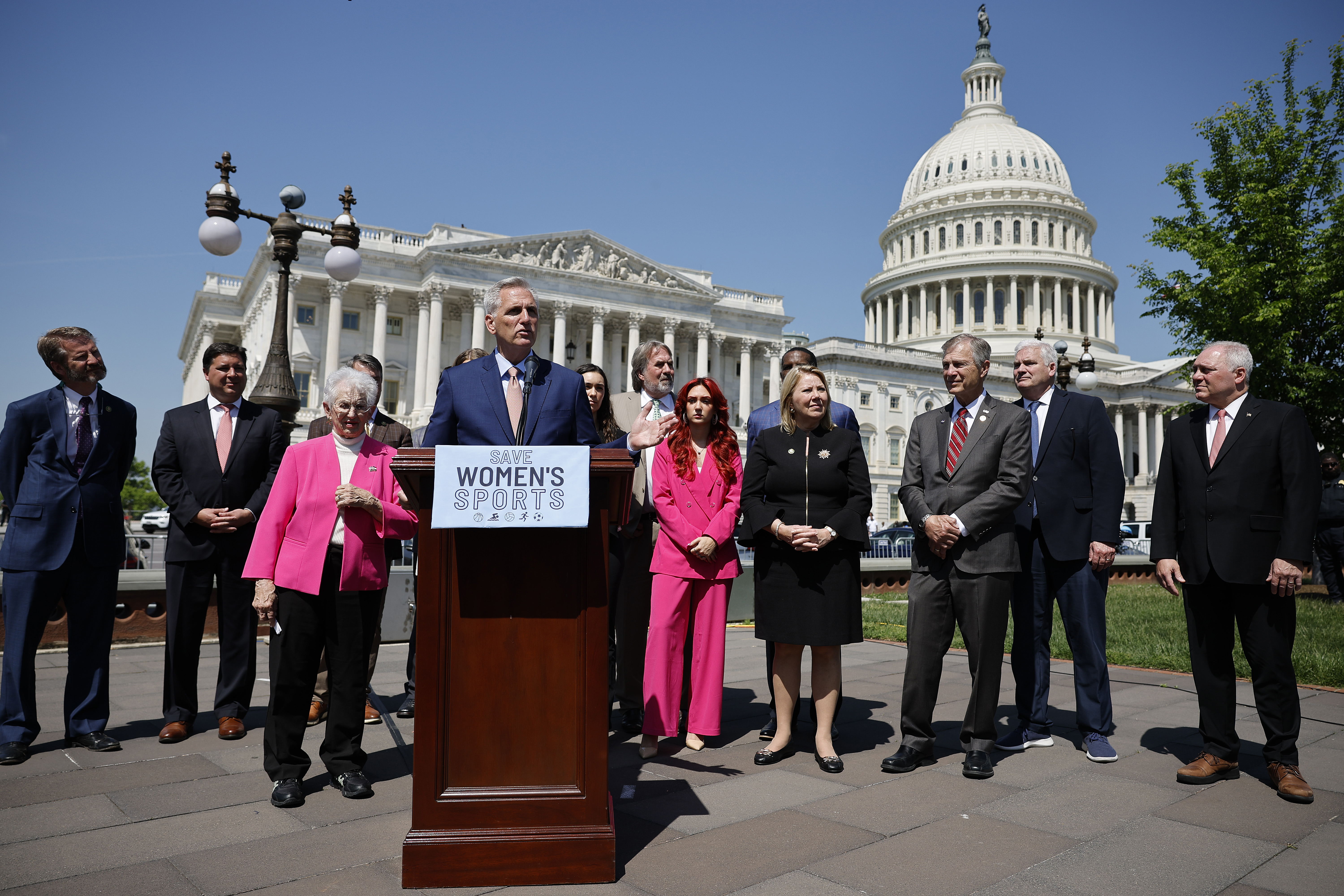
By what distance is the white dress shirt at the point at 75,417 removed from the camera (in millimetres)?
5809

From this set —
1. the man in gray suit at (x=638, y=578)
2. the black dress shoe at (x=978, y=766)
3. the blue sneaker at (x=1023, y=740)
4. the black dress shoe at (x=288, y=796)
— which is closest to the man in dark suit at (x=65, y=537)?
the black dress shoe at (x=288, y=796)

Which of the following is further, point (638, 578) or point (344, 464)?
point (638, 578)

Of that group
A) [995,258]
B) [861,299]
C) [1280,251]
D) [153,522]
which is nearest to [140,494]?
[153,522]

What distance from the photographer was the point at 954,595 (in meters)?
5.44

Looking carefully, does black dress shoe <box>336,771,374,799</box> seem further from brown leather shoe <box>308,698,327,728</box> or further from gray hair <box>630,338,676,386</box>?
gray hair <box>630,338,676,386</box>

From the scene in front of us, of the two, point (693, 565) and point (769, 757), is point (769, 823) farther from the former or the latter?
point (693, 565)

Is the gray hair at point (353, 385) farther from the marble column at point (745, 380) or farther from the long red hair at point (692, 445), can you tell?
the marble column at point (745, 380)

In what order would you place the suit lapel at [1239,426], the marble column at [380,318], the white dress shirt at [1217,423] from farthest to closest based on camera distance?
the marble column at [380,318], the white dress shirt at [1217,423], the suit lapel at [1239,426]

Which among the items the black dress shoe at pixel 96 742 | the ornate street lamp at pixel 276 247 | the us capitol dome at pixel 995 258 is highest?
the us capitol dome at pixel 995 258

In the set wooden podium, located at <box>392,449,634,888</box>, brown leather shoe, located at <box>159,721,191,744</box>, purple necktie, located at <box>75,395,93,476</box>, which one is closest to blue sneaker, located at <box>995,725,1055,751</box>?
wooden podium, located at <box>392,449,634,888</box>

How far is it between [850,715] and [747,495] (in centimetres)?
210

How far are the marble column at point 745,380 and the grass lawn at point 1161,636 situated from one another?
54.8m

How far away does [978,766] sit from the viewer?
498cm

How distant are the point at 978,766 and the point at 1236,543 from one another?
189 cm
